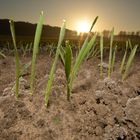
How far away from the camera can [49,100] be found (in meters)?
1.06

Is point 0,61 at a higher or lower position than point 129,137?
higher

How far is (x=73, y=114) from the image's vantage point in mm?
988

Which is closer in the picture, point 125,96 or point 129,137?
point 129,137

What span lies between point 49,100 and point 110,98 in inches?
10.3

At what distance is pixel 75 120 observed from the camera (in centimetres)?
96

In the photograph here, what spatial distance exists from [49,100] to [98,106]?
0.20 metres

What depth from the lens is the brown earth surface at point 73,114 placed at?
35.4 inches

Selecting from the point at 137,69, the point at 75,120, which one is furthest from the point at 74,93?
the point at 137,69

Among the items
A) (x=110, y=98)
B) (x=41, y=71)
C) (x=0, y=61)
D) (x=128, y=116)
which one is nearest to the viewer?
(x=128, y=116)

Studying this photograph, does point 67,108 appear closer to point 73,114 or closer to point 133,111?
point 73,114

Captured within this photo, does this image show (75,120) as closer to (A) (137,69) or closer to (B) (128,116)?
(B) (128,116)

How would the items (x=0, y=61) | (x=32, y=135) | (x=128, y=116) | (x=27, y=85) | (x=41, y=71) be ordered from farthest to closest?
(x=0, y=61) < (x=41, y=71) < (x=27, y=85) < (x=128, y=116) < (x=32, y=135)

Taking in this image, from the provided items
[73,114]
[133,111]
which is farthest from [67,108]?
[133,111]

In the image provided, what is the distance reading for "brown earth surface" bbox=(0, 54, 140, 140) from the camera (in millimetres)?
899
